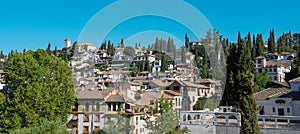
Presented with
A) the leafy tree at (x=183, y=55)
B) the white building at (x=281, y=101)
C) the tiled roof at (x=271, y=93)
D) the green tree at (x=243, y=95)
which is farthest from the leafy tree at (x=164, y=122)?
the tiled roof at (x=271, y=93)

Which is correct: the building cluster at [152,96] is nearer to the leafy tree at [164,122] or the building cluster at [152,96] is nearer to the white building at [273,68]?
the leafy tree at [164,122]

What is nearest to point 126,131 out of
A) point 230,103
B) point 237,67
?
point 230,103

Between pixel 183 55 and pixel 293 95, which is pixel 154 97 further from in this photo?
pixel 293 95

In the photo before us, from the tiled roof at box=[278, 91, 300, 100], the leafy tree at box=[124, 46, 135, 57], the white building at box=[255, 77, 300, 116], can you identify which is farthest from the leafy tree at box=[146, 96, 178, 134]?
the tiled roof at box=[278, 91, 300, 100]

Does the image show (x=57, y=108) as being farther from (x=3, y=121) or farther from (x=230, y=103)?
(x=230, y=103)

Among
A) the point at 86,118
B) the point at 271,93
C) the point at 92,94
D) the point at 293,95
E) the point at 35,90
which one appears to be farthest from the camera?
the point at 271,93

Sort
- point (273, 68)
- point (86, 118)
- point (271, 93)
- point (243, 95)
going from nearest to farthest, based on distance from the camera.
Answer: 1. point (243, 95)
2. point (86, 118)
3. point (271, 93)
4. point (273, 68)

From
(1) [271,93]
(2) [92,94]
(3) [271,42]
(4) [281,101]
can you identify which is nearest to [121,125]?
(2) [92,94]

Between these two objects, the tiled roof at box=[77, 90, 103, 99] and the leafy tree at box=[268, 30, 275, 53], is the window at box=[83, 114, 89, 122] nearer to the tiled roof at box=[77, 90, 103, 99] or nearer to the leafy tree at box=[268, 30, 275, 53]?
the tiled roof at box=[77, 90, 103, 99]
